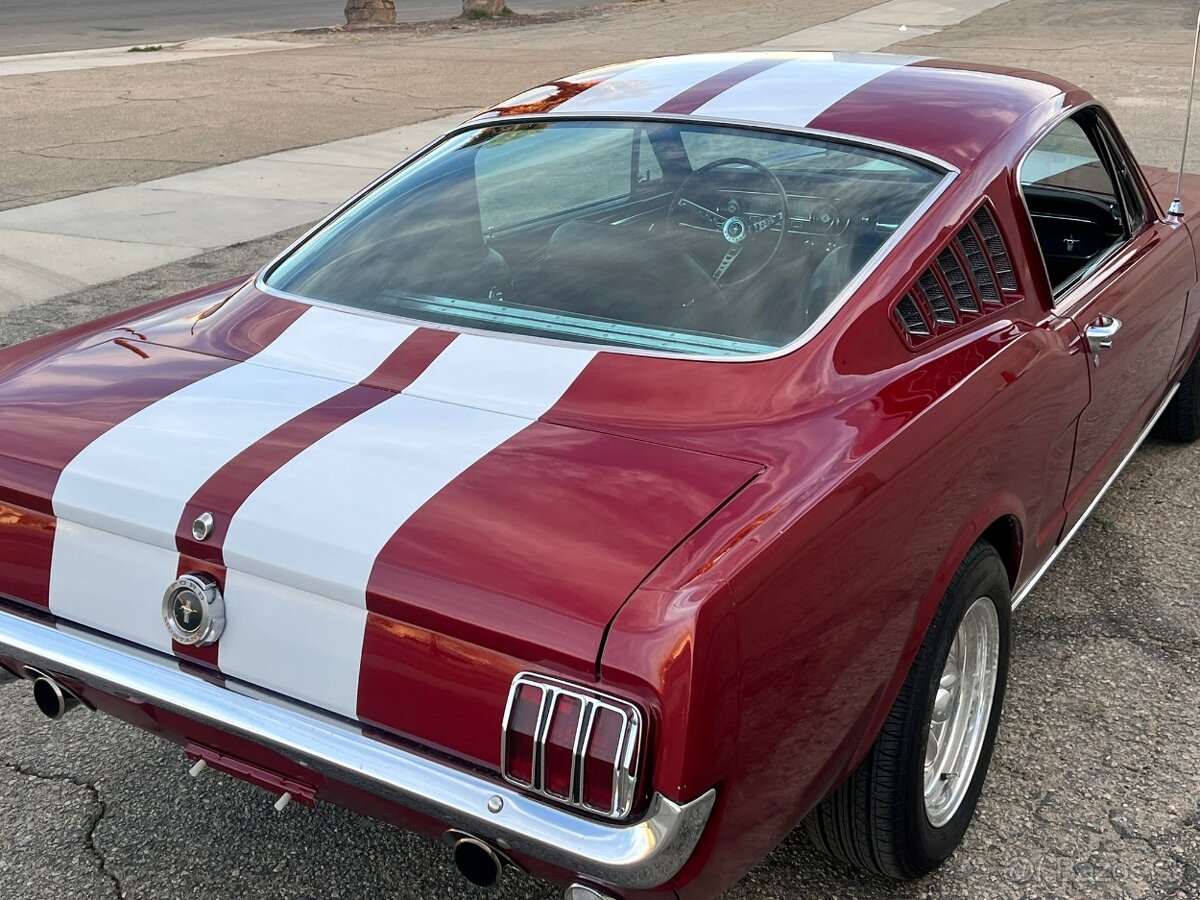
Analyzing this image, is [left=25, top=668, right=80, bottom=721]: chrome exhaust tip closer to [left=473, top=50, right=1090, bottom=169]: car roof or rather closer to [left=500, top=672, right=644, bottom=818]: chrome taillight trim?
[left=500, top=672, right=644, bottom=818]: chrome taillight trim

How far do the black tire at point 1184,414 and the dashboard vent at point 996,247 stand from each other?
6.41 feet

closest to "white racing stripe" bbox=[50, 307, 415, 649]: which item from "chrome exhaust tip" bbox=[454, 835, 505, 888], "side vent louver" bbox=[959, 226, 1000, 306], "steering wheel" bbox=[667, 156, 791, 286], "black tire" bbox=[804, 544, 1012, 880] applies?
"chrome exhaust tip" bbox=[454, 835, 505, 888]

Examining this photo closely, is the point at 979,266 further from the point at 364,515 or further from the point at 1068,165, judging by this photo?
the point at 364,515

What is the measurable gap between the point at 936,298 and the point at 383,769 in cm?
136

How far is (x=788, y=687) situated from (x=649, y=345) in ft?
2.56

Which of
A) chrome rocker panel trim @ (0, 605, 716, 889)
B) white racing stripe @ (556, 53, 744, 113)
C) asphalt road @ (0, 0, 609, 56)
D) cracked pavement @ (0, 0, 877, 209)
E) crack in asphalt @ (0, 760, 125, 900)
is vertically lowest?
asphalt road @ (0, 0, 609, 56)

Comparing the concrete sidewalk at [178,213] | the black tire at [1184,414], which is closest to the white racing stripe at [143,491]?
the black tire at [1184,414]

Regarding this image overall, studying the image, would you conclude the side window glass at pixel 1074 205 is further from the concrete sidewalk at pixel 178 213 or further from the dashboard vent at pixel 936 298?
the concrete sidewalk at pixel 178 213

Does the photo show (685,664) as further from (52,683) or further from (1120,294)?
(1120,294)

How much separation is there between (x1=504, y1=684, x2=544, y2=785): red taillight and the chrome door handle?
1714 mm

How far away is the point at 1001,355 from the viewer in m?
2.42

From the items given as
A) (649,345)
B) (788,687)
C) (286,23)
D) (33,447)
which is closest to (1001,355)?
(649,345)

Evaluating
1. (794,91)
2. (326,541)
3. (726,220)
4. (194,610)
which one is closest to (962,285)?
(726,220)

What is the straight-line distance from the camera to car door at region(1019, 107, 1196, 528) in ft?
9.47
